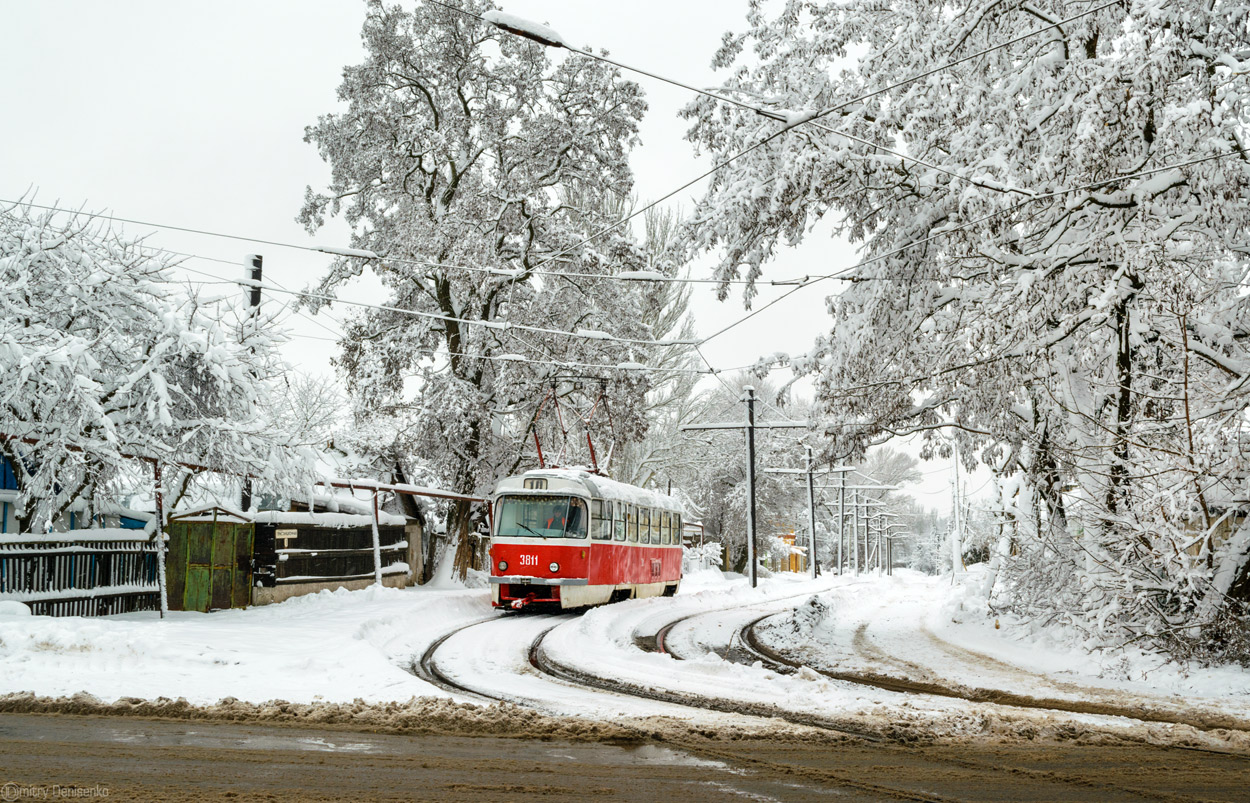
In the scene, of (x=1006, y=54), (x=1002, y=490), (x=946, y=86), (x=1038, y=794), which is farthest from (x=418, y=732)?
(x=1002, y=490)

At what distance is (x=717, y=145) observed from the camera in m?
14.4

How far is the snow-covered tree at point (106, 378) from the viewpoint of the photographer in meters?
12.1

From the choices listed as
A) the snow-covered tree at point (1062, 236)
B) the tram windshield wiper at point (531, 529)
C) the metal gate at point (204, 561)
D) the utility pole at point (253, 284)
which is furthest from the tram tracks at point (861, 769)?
the utility pole at point (253, 284)

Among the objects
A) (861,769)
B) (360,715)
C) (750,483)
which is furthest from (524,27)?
(750,483)

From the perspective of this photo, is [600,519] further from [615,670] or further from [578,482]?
[615,670]

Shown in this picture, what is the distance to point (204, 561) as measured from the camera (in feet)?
51.2

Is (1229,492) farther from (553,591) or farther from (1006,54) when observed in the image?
(553,591)

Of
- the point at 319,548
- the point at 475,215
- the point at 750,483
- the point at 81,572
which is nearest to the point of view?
the point at 81,572

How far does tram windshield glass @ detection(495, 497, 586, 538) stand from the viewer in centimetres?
1923

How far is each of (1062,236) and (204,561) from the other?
1368cm

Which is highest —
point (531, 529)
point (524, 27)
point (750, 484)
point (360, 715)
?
point (524, 27)

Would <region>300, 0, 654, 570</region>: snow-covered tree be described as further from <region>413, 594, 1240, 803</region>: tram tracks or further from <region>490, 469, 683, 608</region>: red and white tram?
<region>413, 594, 1240, 803</region>: tram tracks

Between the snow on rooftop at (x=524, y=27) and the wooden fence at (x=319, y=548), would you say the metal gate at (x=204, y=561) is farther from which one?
the snow on rooftop at (x=524, y=27)

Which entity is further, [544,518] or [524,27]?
[544,518]
